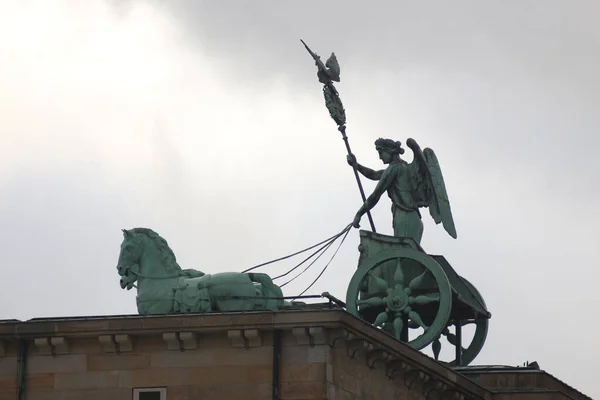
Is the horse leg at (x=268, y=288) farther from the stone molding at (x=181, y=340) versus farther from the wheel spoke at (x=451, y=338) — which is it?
the wheel spoke at (x=451, y=338)

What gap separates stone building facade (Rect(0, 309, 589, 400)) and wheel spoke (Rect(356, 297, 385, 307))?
180 inches

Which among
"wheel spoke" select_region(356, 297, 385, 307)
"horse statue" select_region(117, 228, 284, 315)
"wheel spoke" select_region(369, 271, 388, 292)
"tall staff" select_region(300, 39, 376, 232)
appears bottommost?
"horse statue" select_region(117, 228, 284, 315)

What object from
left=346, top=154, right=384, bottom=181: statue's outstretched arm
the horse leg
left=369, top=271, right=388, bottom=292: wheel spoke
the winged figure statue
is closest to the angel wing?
the winged figure statue

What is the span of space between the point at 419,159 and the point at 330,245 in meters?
3.31

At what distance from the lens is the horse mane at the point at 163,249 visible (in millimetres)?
61875

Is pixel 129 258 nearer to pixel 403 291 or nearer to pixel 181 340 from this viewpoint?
pixel 181 340

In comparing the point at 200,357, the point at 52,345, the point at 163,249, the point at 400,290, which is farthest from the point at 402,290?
the point at 52,345

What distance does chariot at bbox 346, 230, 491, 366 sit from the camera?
64.8 metres

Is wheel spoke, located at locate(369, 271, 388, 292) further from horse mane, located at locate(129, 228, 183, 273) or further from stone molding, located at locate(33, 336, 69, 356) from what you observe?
stone molding, located at locate(33, 336, 69, 356)

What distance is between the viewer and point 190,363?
192 feet

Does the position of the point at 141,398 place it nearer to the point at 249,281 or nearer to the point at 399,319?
the point at 249,281

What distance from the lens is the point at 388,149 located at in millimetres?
68125

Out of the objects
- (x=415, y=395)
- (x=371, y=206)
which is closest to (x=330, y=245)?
(x=371, y=206)

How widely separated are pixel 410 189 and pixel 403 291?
4.16 metres
